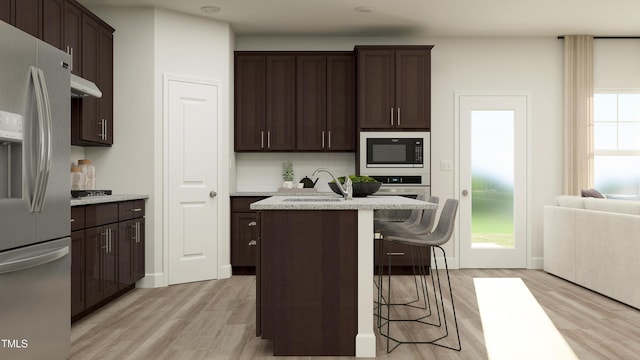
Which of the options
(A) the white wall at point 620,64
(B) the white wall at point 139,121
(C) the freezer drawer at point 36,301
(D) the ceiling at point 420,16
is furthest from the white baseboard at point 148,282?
(A) the white wall at point 620,64

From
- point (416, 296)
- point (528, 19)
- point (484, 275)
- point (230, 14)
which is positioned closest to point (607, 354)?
point (416, 296)

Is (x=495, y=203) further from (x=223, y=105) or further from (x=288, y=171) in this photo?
(x=223, y=105)

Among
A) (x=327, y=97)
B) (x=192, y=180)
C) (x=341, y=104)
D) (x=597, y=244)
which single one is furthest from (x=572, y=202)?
(x=192, y=180)

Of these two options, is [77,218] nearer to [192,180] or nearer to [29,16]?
[29,16]

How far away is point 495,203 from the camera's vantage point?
583 centimetres

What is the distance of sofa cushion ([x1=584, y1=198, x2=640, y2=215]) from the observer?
3.98 meters

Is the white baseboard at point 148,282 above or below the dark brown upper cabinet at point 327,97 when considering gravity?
below

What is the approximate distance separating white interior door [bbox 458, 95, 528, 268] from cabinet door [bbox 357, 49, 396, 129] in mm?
1003

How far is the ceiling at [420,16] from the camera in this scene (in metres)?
4.75

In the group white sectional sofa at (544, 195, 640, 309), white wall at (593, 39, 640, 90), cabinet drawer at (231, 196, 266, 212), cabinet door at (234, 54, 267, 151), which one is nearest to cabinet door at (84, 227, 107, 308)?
cabinet drawer at (231, 196, 266, 212)

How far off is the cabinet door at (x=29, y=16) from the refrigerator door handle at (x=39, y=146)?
1139 millimetres

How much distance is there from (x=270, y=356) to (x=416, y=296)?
6.37 feet

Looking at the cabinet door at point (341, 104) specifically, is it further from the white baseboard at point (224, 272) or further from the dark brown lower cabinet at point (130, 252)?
the dark brown lower cabinet at point (130, 252)

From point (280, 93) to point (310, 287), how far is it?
11.0 feet
